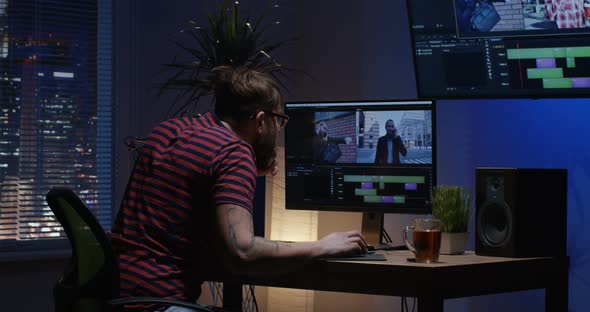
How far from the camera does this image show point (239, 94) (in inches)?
89.2

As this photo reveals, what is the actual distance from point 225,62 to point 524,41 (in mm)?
1346

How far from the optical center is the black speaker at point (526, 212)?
8.48 ft

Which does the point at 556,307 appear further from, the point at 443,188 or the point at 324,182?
the point at 324,182

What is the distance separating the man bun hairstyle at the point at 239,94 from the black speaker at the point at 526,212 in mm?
885

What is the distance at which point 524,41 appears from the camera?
2.92 m

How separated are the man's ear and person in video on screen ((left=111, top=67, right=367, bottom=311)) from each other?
15 centimetres

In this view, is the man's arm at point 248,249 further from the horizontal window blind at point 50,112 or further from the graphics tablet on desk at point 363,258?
the horizontal window blind at point 50,112

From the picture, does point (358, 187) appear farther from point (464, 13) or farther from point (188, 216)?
point (188, 216)

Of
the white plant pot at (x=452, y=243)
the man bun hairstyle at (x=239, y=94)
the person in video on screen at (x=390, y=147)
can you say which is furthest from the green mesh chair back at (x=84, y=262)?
the person in video on screen at (x=390, y=147)

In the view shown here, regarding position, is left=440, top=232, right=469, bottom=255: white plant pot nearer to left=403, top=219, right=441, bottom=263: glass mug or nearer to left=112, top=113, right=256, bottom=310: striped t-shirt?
left=403, top=219, right=441, bottom=263: glass mug

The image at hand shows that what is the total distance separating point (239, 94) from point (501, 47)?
1.21 metres

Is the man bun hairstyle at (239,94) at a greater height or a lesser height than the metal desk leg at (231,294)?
greater

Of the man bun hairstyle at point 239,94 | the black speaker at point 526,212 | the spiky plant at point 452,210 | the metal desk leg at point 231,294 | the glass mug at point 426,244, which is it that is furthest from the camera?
the metal desk leg at point 231,294

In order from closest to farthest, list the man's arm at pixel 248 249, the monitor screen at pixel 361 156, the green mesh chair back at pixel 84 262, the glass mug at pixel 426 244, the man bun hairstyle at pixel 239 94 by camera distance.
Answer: the green mesh chair back at pixel 84 262 < the man's arm at pixel 248 249 < the man bun hairstyle at pixel 239 94 < the glass mug at pixel 426 244 < the monitor screen at pixel 361 156
